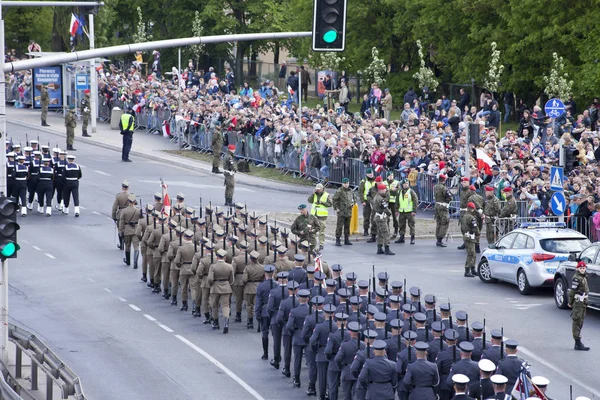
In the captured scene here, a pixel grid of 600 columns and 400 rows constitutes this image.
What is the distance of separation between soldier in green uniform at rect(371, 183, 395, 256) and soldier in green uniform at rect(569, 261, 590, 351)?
900cm

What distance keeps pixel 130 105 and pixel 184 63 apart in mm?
13808

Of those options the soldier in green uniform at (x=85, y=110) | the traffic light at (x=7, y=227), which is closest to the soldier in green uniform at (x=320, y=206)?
the traffic light at (x=7, y=227)

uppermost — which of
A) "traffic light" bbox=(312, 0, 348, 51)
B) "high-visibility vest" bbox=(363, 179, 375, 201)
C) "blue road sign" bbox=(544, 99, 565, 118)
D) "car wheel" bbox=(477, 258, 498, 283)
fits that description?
"traffic light" bbox=(312, 0, 348, 51)

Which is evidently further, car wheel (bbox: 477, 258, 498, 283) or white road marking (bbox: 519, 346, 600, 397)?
car wheel (bbox: 477, 258, 498, 283)

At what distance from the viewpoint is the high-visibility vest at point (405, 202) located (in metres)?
32.1

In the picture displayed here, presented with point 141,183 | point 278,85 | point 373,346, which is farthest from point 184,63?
point 373,346

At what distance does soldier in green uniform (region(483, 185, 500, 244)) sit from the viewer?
100ft

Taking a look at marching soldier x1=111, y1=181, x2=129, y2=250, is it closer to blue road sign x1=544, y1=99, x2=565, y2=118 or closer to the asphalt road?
the asphalt road

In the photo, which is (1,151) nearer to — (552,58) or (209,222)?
(209,222)

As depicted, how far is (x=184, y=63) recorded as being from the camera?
67.3m

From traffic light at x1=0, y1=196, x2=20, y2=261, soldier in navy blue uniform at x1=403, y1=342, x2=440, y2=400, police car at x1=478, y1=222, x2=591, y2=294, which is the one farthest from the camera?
police car at x1=478, y1=222, x2=591, y2=294

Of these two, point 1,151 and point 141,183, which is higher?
point 1,151

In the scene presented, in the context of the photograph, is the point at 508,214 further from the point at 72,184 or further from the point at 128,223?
the point at 72,184

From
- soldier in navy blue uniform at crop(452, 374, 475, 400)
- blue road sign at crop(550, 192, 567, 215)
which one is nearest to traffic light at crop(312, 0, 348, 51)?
soldier in navy blue uniform at crop(452, 374, 475, 400)
